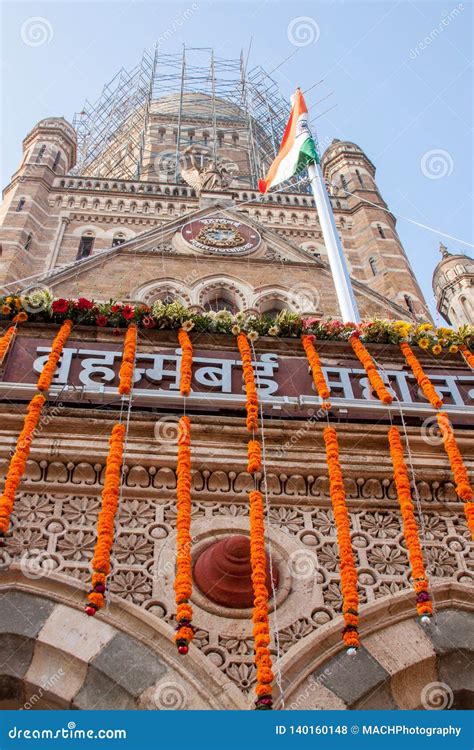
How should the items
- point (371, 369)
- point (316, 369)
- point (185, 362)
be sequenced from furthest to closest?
point (371, 369), point (316, 369), point (185, 362)

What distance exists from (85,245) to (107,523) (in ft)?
48.7

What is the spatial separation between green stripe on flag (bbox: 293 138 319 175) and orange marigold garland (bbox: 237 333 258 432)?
702 cm

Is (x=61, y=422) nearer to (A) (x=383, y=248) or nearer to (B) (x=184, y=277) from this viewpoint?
(B) (x=184, y=277)

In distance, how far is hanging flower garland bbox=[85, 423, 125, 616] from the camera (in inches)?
212

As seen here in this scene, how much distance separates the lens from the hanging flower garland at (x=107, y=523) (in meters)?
5.39

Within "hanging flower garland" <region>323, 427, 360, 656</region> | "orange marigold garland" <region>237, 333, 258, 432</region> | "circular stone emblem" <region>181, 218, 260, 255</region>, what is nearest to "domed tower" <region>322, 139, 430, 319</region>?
"circular stone emblem" <region>181, 218, 260, 255</region>

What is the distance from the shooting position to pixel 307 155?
14.2 m

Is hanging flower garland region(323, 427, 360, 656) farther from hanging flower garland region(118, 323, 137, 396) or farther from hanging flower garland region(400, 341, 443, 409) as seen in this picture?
hanging flower garland region(118, 323, 137, 396)

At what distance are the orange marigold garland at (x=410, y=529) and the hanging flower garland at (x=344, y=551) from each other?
1.64 ft
